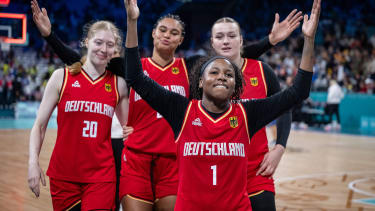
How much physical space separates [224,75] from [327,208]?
4.14m

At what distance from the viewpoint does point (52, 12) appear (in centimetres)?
2523

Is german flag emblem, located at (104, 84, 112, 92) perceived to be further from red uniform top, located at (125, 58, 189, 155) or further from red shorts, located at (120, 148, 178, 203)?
red shorts, located at (120, 148, 178, 203)

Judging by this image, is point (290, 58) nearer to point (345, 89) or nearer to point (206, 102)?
point (345, 89)

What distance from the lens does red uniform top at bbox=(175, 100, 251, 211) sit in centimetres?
269

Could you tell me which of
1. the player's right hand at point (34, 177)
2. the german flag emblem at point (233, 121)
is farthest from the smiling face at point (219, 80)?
the player's right hand at point (34, 177)

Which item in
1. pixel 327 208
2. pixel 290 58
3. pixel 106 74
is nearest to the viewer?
pixel 106 74

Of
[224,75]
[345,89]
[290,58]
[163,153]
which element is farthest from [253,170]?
[290,58]

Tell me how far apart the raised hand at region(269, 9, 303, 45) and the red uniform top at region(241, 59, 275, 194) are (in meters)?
0.30

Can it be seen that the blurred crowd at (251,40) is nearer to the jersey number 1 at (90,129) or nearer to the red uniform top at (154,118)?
the red uniform top at (154,118)

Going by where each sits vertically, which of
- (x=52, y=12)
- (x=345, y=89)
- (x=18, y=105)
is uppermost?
(x=52, y=12)

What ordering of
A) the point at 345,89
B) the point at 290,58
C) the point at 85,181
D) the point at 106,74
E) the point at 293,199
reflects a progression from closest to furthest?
the point at 85,181
the point at 106,74
the point at 293,199
the point at 345,89
the point at 290,58

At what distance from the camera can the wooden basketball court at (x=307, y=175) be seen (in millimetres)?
6414

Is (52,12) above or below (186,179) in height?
above

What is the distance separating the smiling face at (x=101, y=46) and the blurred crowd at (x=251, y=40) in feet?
39.6
